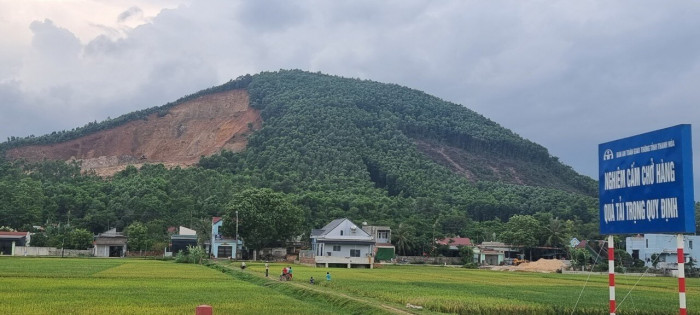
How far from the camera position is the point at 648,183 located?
51.5 ft

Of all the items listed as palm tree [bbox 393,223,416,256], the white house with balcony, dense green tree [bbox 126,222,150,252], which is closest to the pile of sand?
palm tree [bbox 393,223,416,256]

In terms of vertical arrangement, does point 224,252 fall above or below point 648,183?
below

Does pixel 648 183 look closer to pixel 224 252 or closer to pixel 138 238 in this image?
pixel 224 252

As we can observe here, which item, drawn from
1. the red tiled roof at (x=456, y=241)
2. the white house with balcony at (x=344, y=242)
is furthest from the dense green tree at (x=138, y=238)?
the red tiled roof at (x=456, y=241)

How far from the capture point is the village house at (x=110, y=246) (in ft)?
284

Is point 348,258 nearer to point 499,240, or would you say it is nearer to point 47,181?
point 499,240

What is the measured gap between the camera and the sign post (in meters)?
14.7

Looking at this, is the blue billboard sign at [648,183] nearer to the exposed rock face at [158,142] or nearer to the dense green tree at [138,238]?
the dense green tree at [138,238]

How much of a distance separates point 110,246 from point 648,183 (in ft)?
272

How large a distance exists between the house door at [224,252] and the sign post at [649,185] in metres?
74.4

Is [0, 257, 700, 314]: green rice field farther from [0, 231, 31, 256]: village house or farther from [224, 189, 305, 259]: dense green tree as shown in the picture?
[0, 231, 31, 256]: village house

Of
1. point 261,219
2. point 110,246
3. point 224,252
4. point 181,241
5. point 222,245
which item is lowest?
point 224,252

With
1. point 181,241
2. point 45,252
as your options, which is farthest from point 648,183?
point 45,252

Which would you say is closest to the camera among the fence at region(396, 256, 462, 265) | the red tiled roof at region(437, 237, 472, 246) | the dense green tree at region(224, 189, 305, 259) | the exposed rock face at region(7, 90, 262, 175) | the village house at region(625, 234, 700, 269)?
the dense green tree at region(224, 189, 305, 259)
